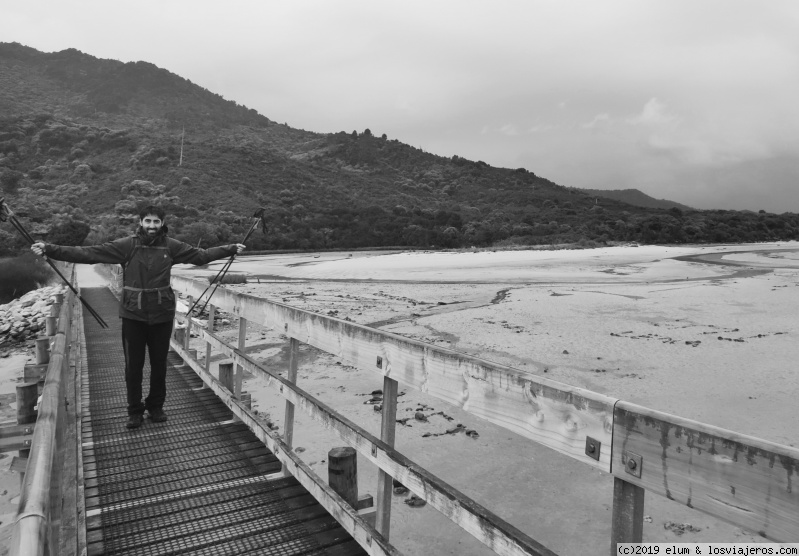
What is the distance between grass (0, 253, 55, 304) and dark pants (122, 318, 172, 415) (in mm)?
24994

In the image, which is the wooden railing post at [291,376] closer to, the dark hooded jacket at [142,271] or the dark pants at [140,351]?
the dark hooded jacket at [142,271]

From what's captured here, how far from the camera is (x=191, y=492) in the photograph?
152 inches

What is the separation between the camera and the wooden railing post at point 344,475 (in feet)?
10.4

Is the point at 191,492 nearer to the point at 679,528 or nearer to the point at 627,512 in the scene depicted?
the point at 627,512

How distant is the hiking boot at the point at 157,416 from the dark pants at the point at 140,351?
10 centimetres

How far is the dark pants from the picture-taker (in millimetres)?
4617

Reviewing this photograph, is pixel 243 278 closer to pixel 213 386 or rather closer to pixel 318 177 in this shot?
pixel 213 386

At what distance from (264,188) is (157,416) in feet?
219

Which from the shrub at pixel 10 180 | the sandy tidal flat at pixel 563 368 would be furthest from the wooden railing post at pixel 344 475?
the shrub at pixel 10 180

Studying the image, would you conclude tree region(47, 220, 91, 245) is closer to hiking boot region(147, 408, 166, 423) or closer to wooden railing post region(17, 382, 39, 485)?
wooden railing post region(17, 382, 39, 485)

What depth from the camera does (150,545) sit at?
3205mm

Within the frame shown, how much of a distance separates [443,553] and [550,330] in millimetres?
8024

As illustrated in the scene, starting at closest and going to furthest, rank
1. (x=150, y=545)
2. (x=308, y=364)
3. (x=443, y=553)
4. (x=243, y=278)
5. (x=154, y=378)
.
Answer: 1. (x=150, y=545)
2. (x=443, y=553)
3. (x=154, y=378)
4. (x=308, y=364)
5. (x=243, y=278)

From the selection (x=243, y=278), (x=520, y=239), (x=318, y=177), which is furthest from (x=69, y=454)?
(x=318, y=177)
